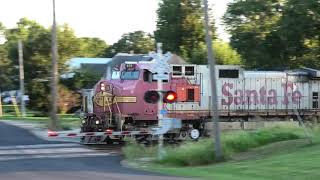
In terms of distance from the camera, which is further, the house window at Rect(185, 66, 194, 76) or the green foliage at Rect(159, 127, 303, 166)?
the house window at Rect(185, 66, 194, 76)

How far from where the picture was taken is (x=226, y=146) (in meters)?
21.2

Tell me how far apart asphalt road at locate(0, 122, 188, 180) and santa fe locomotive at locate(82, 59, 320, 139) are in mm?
2483

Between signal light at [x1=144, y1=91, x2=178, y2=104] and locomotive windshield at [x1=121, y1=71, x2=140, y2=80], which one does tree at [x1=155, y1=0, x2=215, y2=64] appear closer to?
locomotive windshield at [x1=121, y1=71, x2=140, y2=80]

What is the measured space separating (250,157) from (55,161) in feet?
21.5

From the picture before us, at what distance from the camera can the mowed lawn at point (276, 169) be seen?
13.8m

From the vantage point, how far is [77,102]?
5256 cm

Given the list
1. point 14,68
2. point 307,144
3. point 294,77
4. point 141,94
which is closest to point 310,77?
point 294,77

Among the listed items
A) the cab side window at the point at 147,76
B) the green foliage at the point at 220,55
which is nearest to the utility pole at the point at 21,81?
the green foliage at the point at 220,55

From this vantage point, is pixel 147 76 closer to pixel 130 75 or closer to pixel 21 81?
pixel 130 75

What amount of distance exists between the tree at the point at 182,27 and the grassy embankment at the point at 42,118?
19.9 meters

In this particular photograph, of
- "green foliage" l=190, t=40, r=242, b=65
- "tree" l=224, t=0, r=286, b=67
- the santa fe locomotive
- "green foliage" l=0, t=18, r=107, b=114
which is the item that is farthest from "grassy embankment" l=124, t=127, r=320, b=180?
"green foliage" l=190, t=40, r=242, b=65

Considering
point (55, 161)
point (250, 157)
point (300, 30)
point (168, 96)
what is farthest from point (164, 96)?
point (300, 30)

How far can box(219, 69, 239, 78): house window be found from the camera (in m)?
31.0

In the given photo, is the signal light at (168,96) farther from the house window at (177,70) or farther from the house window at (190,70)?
the house window at (190,70)
